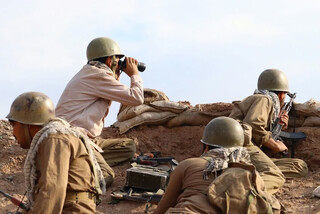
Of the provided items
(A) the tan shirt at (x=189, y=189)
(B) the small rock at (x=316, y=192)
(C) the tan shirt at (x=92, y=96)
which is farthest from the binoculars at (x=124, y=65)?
(A) the tan shirt at (x=189, y=189)

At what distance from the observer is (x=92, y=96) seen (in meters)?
8.95

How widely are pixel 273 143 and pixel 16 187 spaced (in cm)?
322

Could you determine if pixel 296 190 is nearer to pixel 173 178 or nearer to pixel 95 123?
pixel 95 123

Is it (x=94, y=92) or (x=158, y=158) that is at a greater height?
(x=94, y=92)

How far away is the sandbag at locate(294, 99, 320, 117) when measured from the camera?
10.2 metres

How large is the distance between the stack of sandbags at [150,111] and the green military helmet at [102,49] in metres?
1.54

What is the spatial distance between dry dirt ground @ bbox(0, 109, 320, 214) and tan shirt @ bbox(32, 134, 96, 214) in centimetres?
297

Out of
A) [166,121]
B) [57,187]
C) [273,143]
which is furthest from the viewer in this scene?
[166,121]

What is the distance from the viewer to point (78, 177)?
17.7ft

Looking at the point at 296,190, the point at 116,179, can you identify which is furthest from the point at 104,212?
the point at 296,190

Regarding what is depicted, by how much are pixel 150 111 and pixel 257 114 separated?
76.3 inches

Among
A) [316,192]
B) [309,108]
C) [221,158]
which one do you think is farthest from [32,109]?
[309,108]

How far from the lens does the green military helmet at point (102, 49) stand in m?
9.07

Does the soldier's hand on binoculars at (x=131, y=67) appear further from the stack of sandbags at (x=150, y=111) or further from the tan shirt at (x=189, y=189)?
the tan shirt at (x=189, y=189)
